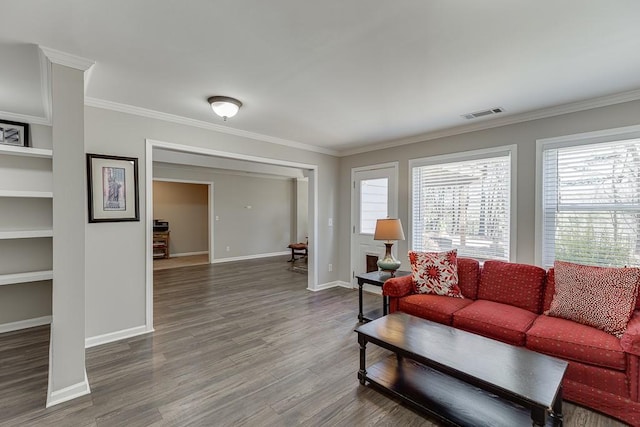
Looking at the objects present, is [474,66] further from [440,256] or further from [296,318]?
[296,318]

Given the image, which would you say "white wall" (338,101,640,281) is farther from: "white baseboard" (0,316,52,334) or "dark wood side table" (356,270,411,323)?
"white baseboard" (0,316,52,334)

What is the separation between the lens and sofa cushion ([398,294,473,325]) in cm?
273

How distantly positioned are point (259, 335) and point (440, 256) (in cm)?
219

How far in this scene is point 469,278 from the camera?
3176 millimetres

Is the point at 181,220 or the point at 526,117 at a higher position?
the point at 526,117

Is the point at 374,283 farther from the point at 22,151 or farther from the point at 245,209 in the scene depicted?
the point at 245,209

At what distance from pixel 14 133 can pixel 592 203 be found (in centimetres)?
611

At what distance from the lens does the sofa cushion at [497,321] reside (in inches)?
91.6

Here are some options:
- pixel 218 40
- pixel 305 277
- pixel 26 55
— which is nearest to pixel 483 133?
pixel 218 40

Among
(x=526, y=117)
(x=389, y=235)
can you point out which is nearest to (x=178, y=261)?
(x=389, y=235)

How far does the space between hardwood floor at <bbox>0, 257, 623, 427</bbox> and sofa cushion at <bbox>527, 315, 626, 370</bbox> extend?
14.1 inches

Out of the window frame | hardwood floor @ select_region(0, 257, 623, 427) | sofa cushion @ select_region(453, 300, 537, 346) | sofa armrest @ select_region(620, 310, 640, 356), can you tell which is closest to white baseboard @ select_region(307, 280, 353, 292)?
hardwood floor @ select_region(0, 257, 623, 427)

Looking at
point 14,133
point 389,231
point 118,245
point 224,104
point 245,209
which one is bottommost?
point 118,245

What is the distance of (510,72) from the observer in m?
2.38
